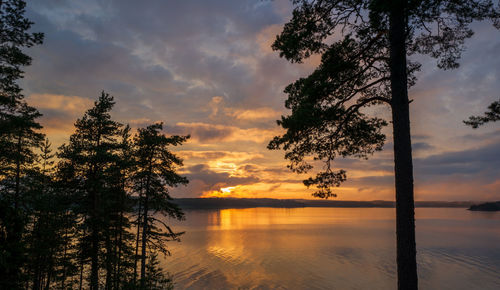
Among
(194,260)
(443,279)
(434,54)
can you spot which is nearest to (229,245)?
(194,260)

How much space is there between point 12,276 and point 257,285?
108 feet

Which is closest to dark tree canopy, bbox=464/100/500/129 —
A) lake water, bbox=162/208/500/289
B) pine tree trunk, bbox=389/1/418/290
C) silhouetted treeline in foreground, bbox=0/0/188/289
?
pine tree trunk, bbox=389/1/418/290

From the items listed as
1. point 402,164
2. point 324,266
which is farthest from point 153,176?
point 324,266

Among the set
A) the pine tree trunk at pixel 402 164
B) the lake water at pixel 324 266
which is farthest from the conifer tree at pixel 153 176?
the lake water at pixel 324 266

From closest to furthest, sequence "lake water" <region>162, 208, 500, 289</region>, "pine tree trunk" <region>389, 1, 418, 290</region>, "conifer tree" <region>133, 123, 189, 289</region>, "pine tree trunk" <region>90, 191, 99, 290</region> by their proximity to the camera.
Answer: "pine tree trunk" <region>389, 1, 418, 290</region>, "pine tree trunk" <region>90, 191, 99, 290</region>, "conifer tree" <region>133, 123, 189, 289</region>, "lake water" <region>162, 208, 500, 289</region>

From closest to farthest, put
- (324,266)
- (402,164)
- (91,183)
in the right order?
1. (402,164)
2. (91,183)
3. (324,266)

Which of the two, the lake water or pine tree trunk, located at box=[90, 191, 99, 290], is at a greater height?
pine tree trunk, located at box=[90, 191, 99, 290]

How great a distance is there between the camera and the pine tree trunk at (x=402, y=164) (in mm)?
6398

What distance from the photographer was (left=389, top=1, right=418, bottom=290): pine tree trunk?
21.0 ft

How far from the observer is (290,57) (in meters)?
8.26

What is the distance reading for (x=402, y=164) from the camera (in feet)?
21.4

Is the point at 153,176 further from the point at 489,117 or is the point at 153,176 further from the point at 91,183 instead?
the point at 489,117

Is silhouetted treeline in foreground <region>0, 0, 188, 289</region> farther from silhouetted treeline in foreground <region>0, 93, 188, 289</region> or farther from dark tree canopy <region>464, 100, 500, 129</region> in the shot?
dark tree canopy <region>464, 100, 500, 129</region>

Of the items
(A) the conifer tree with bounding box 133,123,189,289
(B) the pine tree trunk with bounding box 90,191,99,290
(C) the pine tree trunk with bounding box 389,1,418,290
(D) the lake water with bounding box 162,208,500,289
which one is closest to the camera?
(C) the pine tree trunk with bounding box 389,1,418,290
